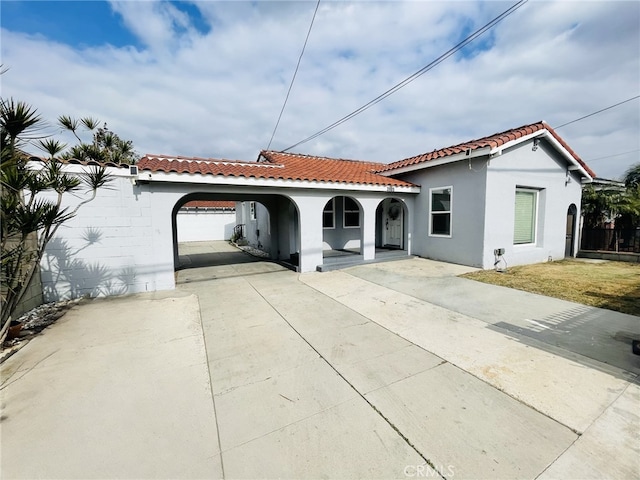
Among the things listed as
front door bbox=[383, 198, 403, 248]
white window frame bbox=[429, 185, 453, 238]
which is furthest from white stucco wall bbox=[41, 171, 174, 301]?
front door bbox=[383, 198, 403, 248]

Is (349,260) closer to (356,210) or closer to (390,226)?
(356,210)

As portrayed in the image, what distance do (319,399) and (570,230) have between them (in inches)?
551

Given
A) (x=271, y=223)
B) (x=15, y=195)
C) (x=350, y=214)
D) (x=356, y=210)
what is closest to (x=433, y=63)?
(x=356, y=210)

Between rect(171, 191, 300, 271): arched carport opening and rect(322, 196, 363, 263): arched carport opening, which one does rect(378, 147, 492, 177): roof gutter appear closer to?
rect(322, 196, 363, 263): arched carport opening

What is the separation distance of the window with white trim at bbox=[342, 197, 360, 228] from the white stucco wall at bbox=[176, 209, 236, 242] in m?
13.9

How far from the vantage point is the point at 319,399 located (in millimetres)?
2568

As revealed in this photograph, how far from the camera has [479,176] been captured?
831 cm

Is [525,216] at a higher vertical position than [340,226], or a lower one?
higher

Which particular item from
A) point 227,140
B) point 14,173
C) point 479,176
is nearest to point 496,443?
point 14,173

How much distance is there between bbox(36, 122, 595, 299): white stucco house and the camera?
6.21 m

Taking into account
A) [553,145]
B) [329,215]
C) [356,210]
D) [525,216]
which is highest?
[553,145]

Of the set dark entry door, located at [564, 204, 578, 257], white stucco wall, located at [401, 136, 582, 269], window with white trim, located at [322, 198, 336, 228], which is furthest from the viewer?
window with white trim, located at [322, 198, 336, 228]

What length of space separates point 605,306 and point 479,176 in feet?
15.4

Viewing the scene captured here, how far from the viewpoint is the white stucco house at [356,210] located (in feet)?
20.4
